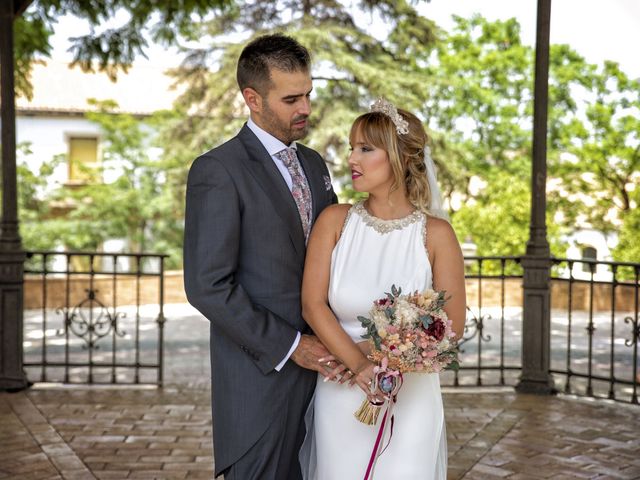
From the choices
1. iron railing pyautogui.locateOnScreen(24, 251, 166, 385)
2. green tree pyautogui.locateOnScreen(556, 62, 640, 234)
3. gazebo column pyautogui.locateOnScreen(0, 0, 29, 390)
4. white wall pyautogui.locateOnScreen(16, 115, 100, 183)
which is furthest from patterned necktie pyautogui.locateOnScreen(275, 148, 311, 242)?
white wall pyautogui.locateOnScreen(16, 115, 100, 183)

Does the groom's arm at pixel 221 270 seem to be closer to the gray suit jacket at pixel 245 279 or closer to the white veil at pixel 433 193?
the gray suit jacket at pixel 245 279

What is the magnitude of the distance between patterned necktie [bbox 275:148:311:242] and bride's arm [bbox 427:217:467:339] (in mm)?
412

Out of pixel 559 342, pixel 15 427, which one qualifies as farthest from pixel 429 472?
pixel 559 342

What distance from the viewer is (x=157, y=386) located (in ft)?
23.9

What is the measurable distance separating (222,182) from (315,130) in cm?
1634

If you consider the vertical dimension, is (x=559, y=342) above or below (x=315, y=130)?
below

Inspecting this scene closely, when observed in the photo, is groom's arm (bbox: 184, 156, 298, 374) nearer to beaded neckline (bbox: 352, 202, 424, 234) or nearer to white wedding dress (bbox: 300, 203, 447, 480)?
white wedding dress (bbox: 300, 203, 447, 480)

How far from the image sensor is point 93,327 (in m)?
7.39

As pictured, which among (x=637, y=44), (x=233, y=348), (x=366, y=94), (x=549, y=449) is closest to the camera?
(x=233, y=348)

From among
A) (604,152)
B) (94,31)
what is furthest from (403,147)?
(604,152)

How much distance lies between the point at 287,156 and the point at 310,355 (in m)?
0.67

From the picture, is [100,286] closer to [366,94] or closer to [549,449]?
[366,94]

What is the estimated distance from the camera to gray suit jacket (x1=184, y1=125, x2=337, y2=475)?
2.59 meters

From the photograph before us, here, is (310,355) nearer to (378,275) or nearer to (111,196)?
(378,275)
